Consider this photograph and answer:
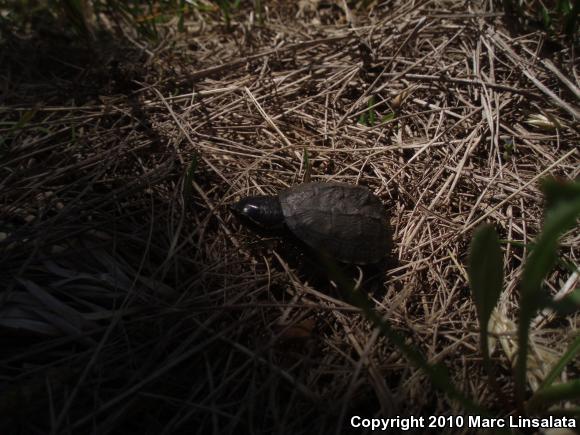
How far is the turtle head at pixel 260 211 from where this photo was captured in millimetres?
2191

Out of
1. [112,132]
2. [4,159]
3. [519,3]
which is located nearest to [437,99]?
[519,3]

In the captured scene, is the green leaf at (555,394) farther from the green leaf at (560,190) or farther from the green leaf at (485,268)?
the green leaf at (560,190)

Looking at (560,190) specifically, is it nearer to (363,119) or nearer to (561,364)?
(561,364)

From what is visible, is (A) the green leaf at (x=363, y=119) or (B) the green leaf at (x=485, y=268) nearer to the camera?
(B) the green leaf at (x=485, y=268)

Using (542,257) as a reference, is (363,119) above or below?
below

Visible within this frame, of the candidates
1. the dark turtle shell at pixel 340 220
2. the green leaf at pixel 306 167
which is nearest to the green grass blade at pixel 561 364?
the dark turtle shell at pixel 340 220

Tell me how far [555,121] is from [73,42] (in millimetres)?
3586

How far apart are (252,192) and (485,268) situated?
1434mm

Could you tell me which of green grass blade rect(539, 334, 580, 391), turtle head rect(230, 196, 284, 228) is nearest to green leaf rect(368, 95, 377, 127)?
turtle head rect(230, 196, 284, 228)

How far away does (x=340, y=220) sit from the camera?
2.22 m

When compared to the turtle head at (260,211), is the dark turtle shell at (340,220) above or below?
below

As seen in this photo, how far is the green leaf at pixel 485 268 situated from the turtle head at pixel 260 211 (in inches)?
41.4

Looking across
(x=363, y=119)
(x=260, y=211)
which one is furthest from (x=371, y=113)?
(x=260, y=211)

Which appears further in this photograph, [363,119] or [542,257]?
[363,119]
